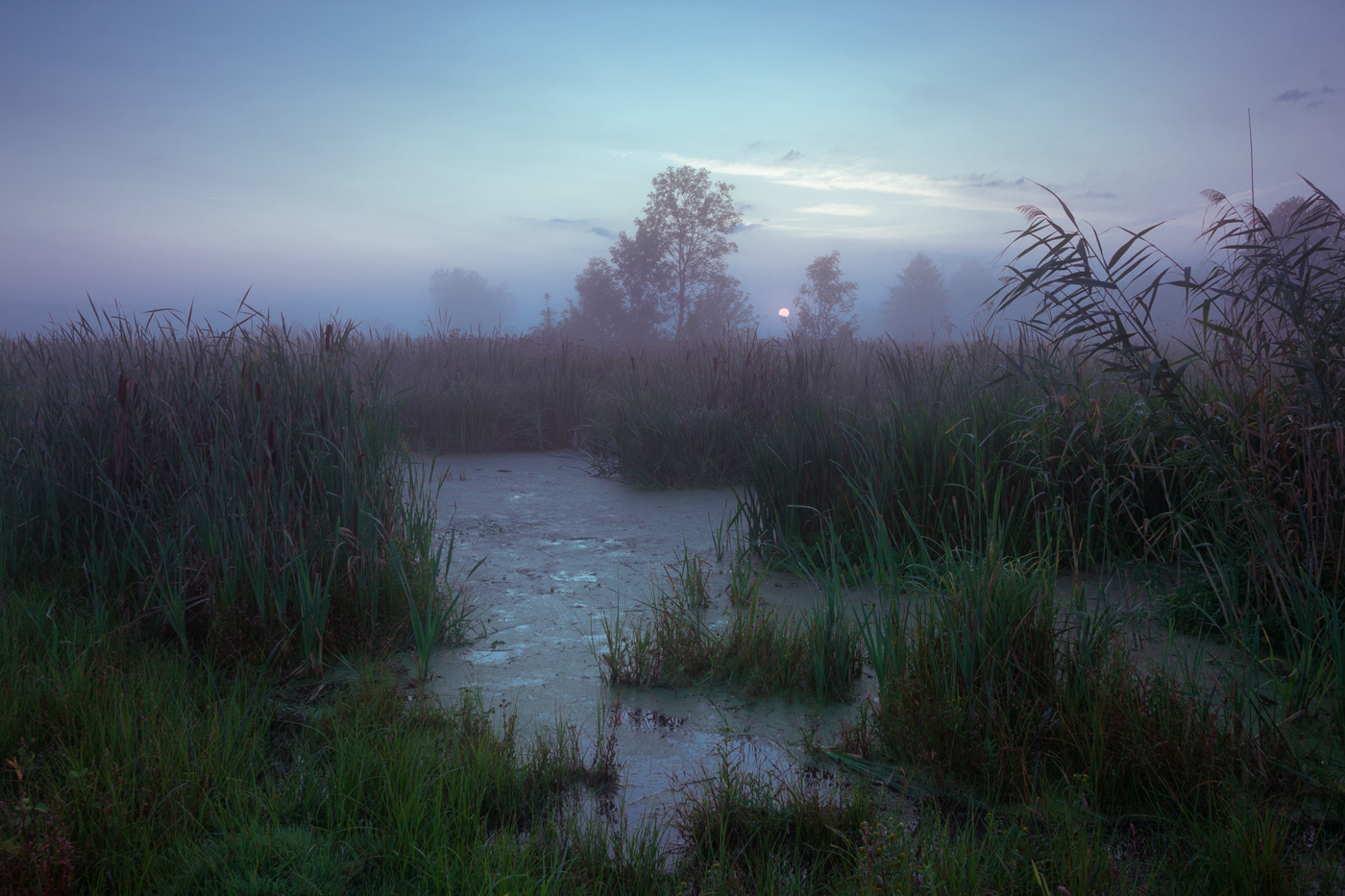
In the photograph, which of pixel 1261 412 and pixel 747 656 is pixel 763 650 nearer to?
pixel 747 656

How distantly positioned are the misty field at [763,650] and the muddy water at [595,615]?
106 millimetres

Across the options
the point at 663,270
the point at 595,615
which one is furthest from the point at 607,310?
the point at 595,615

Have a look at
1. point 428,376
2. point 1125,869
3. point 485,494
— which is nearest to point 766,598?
point 1125,869

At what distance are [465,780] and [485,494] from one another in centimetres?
365

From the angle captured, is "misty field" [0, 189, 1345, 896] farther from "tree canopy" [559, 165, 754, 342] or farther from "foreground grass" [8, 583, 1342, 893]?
"tree canopy" [559, 165, 754, 342]

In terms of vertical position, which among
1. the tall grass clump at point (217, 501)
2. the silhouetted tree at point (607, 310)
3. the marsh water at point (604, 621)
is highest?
the silhouetted tree at point (607, 310)

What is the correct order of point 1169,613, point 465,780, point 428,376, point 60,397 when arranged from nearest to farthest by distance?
point 465,780
point 1169,613
point 60,397
point 428,376

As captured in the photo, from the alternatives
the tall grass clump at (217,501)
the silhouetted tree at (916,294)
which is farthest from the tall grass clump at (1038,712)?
the silhouetted tree at (916,294)

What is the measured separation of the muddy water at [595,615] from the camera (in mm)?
2082

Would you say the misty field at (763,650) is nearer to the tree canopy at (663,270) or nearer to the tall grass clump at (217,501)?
the tall grass clump at (217,501)

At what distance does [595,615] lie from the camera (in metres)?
3.07

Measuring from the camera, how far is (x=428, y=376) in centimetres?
718

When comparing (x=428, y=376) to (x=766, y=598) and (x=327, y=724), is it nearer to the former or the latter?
(x=766, y=598)

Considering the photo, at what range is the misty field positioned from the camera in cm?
152
